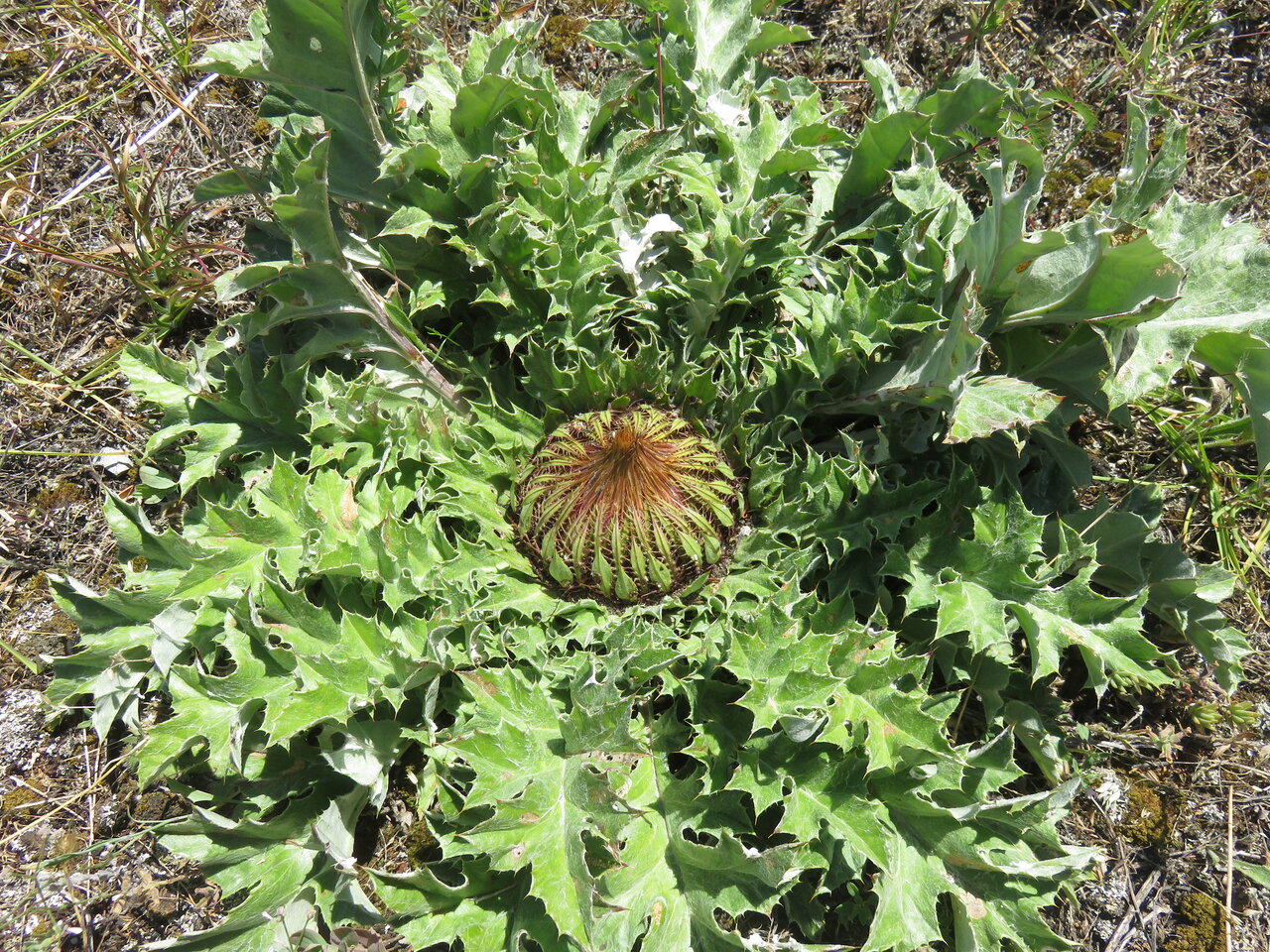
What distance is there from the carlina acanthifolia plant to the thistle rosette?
2cm

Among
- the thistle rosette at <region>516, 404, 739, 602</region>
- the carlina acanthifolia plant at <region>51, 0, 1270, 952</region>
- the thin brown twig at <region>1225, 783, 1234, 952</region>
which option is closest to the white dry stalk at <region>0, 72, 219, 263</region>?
the carlina acanthifolia plant at <region>51, 0, 1270, 952</region>

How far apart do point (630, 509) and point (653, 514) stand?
83 mm

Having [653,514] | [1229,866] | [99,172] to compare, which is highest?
[99,172]

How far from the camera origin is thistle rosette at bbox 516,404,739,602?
114 inches

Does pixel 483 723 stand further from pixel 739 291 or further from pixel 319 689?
pixel 739 291

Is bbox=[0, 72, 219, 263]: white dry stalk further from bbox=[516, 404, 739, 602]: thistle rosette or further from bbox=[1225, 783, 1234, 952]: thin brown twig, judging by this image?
bbox=[1225, 783, 1234, 952]: thin brown twig

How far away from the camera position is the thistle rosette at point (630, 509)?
9.53ft

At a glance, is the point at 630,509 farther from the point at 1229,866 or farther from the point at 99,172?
the point at 99,172

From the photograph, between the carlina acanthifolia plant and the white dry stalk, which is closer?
the carlina acanthifolia plant

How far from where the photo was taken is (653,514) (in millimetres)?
2945

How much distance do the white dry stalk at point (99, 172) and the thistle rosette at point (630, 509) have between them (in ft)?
10.1

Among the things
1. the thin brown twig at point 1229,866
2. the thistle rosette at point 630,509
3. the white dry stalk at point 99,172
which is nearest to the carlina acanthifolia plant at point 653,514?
the thistle rosette at point 630,509

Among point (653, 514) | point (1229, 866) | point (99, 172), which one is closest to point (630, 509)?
point (653, 514)

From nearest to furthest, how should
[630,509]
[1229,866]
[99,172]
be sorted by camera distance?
[630,509] → [1229,866] → [99,172]
